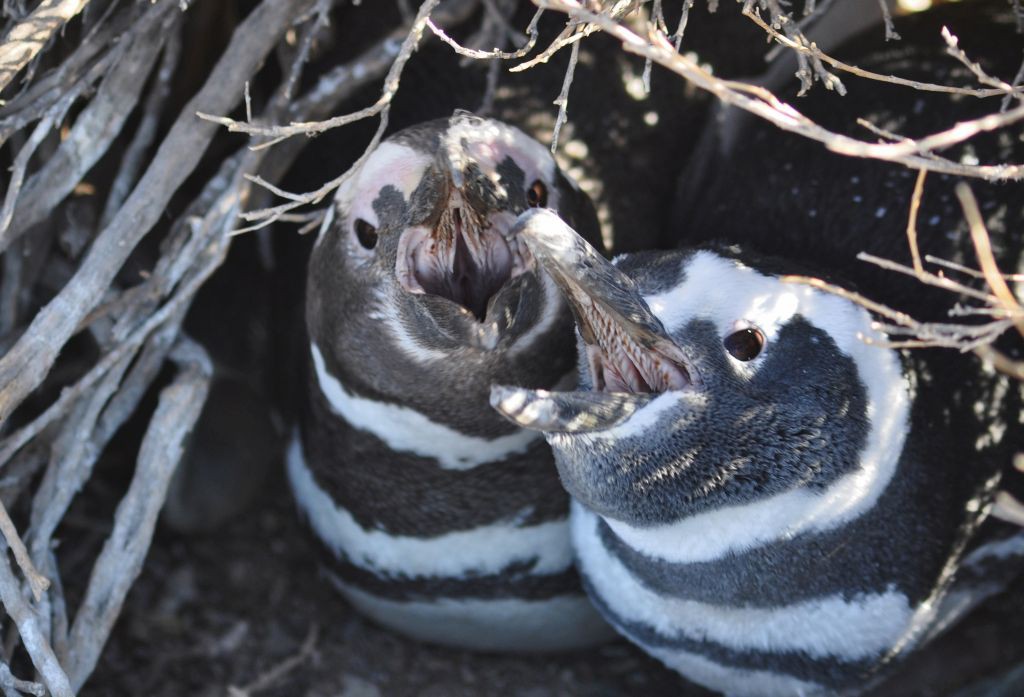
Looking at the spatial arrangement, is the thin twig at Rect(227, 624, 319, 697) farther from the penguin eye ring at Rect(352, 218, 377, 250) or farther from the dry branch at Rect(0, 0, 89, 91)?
the dry branch at Rect(0, 0, 89, 91)

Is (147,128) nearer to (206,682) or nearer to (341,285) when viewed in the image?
(341,285)

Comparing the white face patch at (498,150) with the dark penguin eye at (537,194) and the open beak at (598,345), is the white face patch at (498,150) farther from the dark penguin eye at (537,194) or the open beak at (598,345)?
the open beak at (598,345)

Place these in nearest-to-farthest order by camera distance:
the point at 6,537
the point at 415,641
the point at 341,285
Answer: the point at 6,537 → the point at 341,285 → the point at 415,641

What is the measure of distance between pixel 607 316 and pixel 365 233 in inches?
15.6

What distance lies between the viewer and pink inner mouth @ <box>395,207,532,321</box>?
150 centimetres

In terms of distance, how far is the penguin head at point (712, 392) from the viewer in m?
1.39

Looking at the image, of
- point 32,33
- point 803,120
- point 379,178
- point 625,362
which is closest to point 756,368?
point 625,362

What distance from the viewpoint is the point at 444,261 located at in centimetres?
155

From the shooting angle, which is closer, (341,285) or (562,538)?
(341,285)

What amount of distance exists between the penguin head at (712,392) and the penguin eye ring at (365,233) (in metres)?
0.33

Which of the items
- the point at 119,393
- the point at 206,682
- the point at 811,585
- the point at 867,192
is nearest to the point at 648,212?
the point at 867,192

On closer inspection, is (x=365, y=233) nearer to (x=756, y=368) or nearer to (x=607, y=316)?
(x=607, y=316)

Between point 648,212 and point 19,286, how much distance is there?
107cm

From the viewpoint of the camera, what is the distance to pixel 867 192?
182 cm
